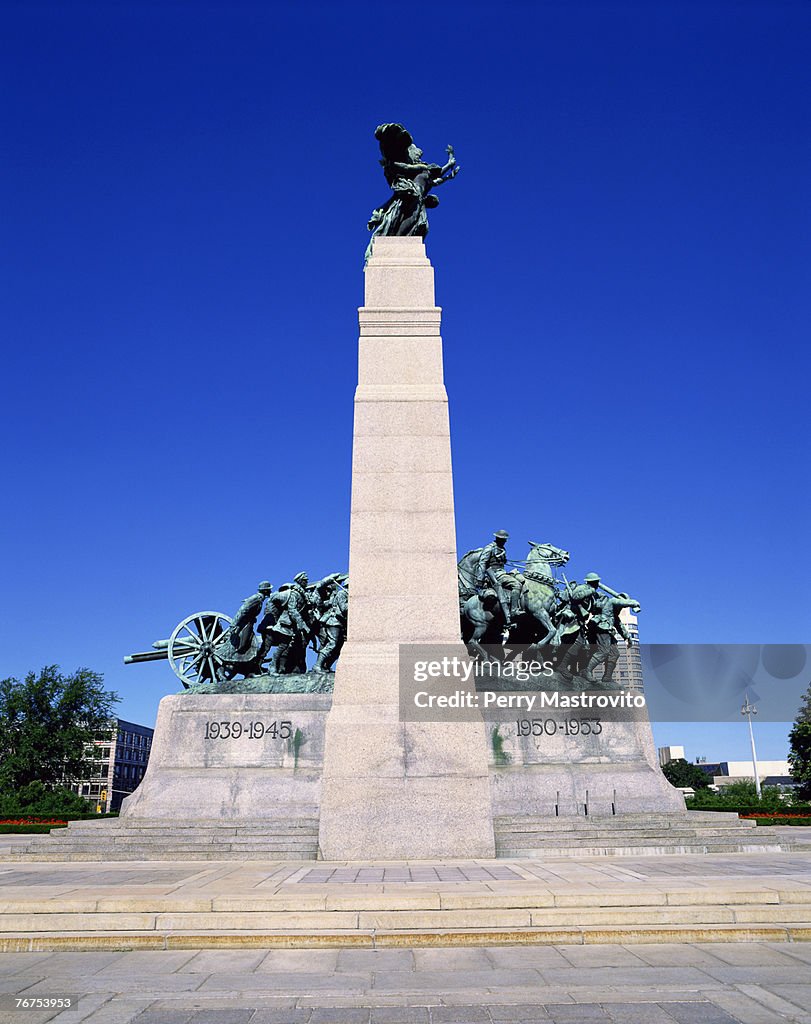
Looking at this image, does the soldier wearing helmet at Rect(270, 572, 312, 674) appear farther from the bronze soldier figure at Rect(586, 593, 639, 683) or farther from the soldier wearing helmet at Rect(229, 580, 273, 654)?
the bronze soldier figure at Rect(586, 593, 639, 683)

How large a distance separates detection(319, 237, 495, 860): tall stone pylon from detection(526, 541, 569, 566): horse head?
7386 mm

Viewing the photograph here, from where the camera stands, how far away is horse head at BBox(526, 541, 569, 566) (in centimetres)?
2206

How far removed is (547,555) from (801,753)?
154ft

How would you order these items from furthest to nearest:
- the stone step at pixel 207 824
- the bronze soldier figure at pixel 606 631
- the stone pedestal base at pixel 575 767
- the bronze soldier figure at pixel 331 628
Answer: the bronze soldier figure at pixel 331 628 < the bronze soldier figure at pixel 606 631 < the stone pedestal base at pixel 575 767 < the stone step at pixel 207 824

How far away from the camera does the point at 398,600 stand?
573 inches

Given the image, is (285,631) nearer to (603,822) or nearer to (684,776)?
(603,822)

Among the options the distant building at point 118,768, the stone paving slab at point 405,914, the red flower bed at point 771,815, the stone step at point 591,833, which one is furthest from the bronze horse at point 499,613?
the distant building at point 118,768

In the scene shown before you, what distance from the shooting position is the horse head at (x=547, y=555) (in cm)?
2206

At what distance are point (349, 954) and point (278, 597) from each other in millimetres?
14121

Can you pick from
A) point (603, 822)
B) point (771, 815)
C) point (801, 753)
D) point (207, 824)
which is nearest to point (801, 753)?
point (801, 753)

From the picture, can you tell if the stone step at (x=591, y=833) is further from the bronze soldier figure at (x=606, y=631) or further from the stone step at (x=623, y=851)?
the bronze soldier figure at (x=606, y=631)

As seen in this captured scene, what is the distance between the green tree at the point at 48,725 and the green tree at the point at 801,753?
2045 inches

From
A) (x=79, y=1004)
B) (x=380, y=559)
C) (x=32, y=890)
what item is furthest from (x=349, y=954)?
(x=380, y=559)

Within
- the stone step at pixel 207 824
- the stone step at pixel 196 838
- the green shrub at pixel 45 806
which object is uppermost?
the stone step at pixel 207 824
